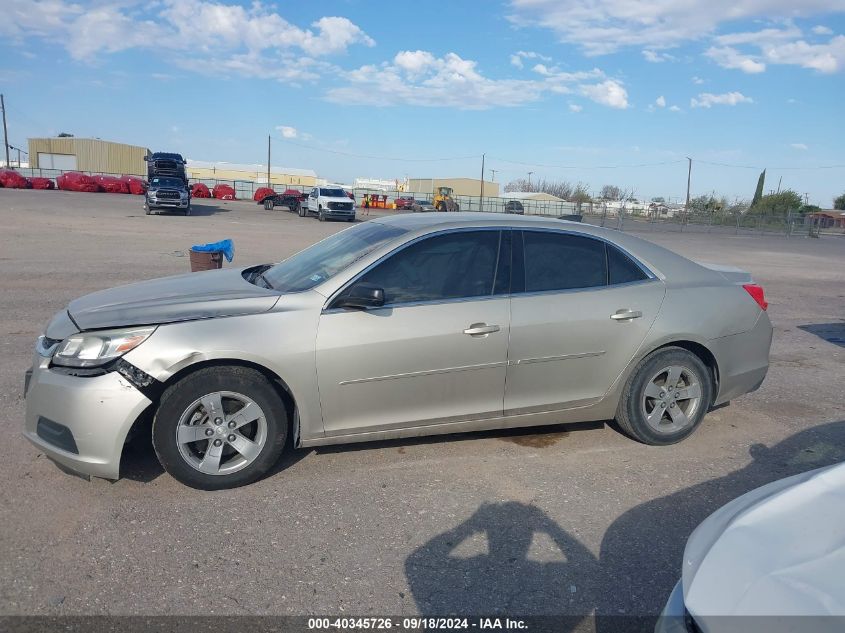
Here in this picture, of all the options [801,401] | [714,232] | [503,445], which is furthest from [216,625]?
[714,232]

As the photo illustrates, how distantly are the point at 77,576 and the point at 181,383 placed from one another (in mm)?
1099

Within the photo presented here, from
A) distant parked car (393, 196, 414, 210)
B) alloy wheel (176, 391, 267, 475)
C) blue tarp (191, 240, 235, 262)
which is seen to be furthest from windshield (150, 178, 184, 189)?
alloy wheel (176, 391, 267, 475)

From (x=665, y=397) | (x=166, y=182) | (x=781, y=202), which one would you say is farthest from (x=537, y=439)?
(x=781, y=202)

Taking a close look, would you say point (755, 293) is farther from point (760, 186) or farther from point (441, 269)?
point (760, 186)

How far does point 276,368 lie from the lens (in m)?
3.97

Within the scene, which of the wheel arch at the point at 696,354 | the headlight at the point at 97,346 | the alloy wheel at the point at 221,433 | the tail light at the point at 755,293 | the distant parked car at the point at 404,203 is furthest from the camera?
the distant parked car at the point at 404,203

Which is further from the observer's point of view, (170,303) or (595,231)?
(595,231)

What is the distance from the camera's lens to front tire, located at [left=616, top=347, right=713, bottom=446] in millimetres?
4871

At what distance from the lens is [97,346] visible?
379 cm

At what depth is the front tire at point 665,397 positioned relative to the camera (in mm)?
4871

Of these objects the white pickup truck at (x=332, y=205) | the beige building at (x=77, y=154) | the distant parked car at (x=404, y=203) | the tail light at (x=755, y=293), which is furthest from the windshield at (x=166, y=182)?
the beige building at (x=77, y=154)

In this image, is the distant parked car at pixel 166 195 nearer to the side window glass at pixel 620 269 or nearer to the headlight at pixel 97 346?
the headlight at pixel 97 346

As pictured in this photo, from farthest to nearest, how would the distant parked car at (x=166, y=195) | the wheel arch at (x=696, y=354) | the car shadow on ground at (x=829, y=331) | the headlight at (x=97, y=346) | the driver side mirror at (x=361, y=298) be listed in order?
the distant parked car at (x=166, y=195)
the car shadow on ground at (x=829, y=331)
the wheel arch at (x=696, y=354)
the driver side mirror at (x=361, y=298)
the headlight at (x=97, y=346)

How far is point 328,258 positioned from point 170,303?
3.76ft
